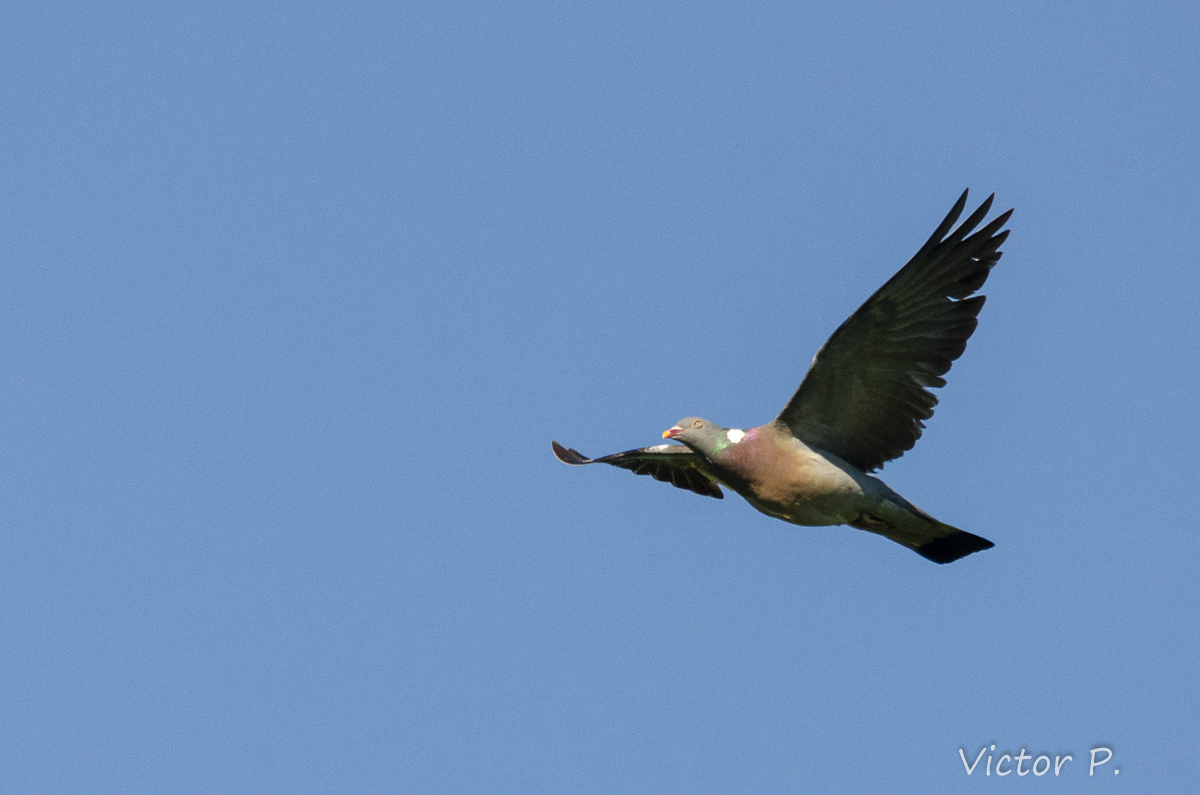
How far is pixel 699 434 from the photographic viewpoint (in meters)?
11.6

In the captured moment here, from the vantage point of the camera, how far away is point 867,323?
11.1 metres

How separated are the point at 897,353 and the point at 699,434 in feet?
4.86

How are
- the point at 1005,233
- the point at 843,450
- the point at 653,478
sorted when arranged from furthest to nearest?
the point at 653,478, the point at 843,450, the point at 1005,233

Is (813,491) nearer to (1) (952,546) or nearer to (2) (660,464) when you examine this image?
(1) (952,546)

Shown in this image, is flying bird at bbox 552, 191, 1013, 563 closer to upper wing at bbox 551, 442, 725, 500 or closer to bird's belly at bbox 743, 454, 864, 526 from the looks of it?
bird's belly at bbox 743, 454, 864, 526

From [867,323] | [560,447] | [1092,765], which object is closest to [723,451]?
[867,323]

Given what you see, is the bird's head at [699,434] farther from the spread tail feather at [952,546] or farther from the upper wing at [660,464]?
the spread tail feather at [952,546]

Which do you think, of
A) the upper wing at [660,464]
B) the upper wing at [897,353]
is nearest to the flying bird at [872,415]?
the upper wing at [897,353]

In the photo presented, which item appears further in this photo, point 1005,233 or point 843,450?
point 843,450

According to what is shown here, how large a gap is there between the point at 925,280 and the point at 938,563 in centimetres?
211

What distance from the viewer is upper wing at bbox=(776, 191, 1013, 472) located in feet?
36.1

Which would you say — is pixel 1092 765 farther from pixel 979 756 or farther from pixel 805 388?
pixel 805 388

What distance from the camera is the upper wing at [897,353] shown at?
11008 millimetres

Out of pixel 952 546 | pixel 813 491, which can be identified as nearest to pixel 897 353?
pixel 813 491
